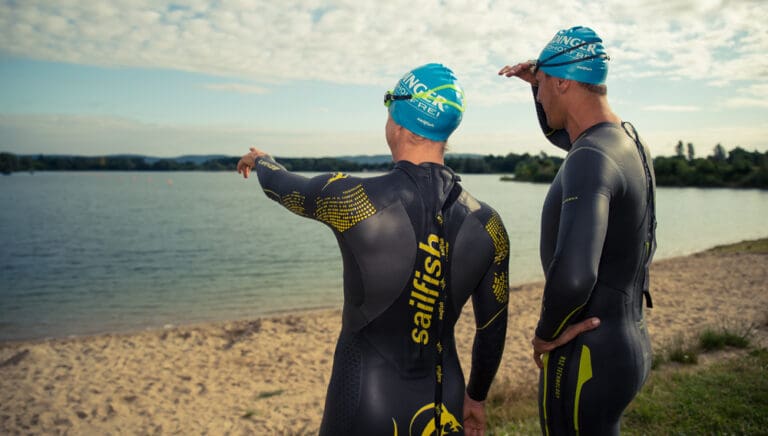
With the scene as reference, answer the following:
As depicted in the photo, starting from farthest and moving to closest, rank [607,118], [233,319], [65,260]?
[65,260], [233,319], [607,118]

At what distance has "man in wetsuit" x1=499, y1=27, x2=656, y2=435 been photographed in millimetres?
2240

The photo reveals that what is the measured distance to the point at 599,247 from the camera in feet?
7.02

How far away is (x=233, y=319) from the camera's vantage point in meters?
14.4

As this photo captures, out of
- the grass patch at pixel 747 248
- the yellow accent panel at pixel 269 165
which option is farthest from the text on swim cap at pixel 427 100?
the grass patch at pixel 747 248

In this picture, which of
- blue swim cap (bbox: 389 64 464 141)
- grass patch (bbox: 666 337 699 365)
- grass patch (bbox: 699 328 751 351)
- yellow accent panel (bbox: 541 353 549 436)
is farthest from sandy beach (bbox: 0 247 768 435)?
blue swim cap (bbox: 389 64 464 141)

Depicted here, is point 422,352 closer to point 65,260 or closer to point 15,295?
point 15,295

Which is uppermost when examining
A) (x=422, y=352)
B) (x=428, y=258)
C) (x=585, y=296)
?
(x=428, y=258)

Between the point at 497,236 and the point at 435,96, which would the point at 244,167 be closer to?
the point at 435,96

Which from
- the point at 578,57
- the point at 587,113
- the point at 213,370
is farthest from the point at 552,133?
the point at 213,370

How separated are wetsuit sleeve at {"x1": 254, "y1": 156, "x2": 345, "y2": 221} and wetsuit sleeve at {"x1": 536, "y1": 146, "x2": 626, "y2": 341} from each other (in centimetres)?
103

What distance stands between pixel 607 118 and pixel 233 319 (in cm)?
1348

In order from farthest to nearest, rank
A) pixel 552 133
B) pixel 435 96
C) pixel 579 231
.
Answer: pixel 552 133
pixel 435 96
pixel 579 231

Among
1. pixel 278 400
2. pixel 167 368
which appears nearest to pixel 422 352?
pixel 278 400

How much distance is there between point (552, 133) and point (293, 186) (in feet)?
5.55
